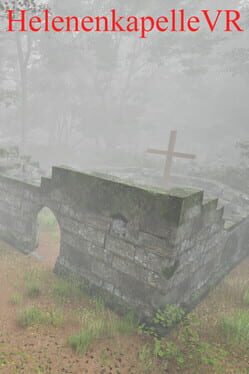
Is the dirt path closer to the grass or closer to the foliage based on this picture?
the foliage

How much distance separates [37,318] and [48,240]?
15.0ft

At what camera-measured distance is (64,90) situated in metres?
24.1

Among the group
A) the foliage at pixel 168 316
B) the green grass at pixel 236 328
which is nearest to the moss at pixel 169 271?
the foliage at pixel 168 316

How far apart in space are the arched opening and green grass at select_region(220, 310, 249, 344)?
3.98 m

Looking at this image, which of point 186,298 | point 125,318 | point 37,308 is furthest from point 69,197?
point 186,298

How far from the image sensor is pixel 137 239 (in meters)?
4.84

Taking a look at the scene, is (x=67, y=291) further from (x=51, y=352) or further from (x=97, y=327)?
(x=51, y=352)

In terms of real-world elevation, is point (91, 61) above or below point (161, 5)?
below

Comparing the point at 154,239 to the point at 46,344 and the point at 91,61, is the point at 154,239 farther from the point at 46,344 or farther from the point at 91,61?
the point at 91,61

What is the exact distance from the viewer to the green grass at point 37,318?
467cm

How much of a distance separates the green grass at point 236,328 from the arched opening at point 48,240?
398 cm

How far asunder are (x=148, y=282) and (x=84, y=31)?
21.4m

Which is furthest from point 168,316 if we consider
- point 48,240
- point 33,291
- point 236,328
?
point 48,240

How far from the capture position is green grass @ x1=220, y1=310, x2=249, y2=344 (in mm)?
4527
